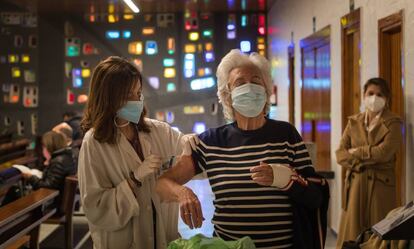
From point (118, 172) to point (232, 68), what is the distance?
63 cm

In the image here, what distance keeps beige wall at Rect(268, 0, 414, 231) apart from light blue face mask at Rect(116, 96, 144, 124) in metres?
2.09

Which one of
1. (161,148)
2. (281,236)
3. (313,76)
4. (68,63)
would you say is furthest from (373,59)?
(68,63)

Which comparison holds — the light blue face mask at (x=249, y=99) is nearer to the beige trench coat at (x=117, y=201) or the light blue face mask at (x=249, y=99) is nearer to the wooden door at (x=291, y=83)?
the beige trench coat at (x=117, y=201)

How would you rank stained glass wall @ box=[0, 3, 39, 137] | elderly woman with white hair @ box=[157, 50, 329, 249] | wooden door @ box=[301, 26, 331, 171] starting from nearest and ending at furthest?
elderly woman with white hair @ box=[157, 50, 329, 249] < wooden door @ box=[301, 26, 331, 171] < stained glass wall @ box=[0, 3, 39, 137]

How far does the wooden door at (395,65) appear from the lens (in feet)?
11.5

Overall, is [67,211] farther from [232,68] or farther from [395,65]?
[232,68]

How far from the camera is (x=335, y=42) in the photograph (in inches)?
203

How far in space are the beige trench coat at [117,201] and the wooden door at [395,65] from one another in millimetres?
2145

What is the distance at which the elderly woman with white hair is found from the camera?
5.40 feet

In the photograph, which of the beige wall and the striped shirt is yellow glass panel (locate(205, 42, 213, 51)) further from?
the striped shirt

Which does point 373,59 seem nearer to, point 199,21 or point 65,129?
point 65,129

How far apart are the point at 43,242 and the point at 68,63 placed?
5.21 m

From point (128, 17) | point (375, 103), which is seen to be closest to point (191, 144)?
point (375, 103)

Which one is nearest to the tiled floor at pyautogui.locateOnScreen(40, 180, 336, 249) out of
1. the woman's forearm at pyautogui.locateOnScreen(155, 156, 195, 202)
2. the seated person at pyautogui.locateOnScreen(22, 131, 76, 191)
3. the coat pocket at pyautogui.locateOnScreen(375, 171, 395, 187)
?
the seated person at pyautogui.locateOnScreen(22, 131, 76, 191)
